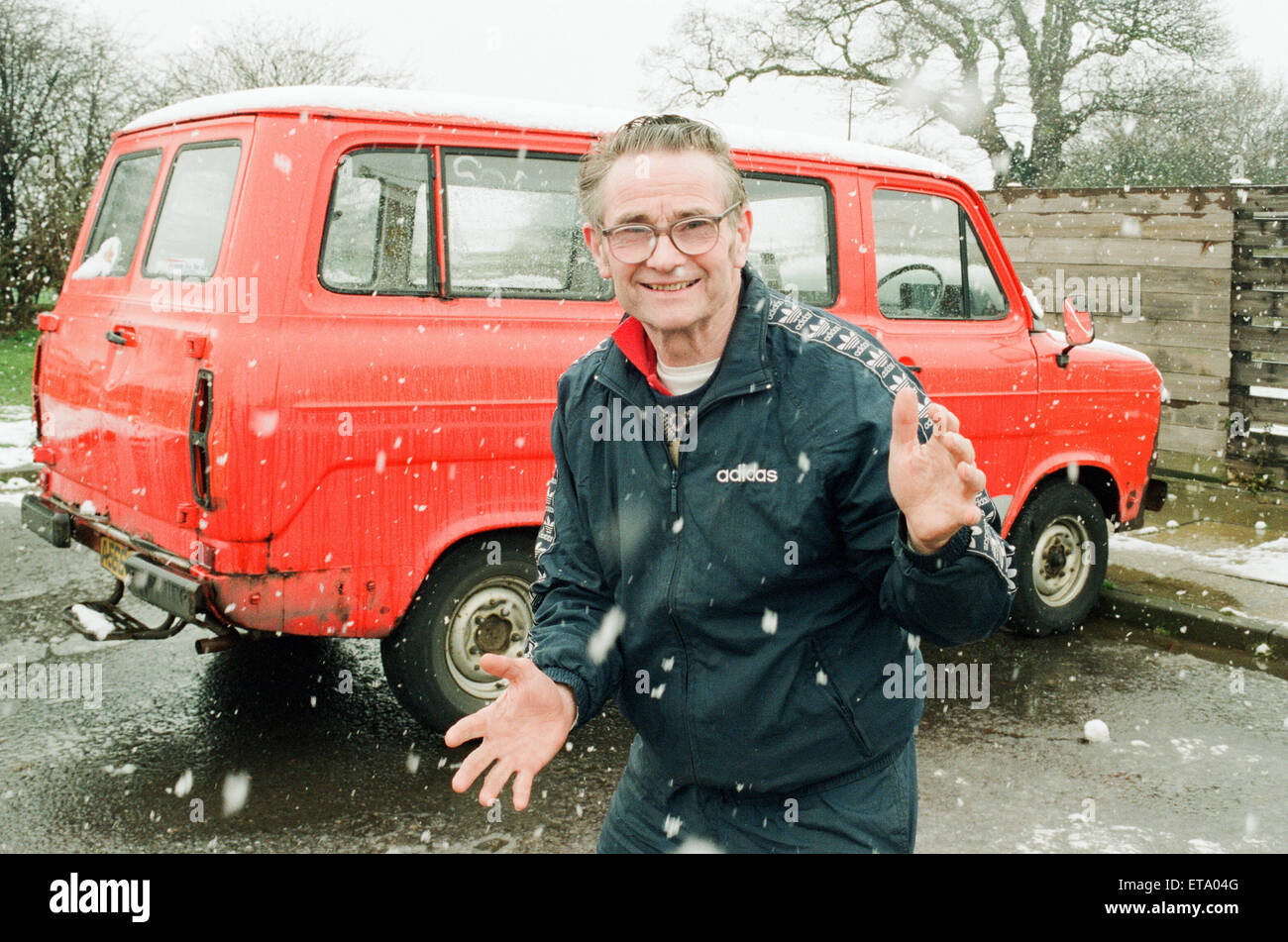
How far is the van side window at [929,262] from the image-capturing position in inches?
216

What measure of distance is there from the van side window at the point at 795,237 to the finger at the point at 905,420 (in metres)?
3.43

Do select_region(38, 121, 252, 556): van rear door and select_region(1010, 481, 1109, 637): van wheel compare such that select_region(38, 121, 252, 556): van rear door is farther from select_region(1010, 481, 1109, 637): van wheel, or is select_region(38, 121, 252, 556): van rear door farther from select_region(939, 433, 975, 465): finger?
select_region(1010, 481, 1109, 637): van wheel

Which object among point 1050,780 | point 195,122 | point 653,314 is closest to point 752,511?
point 653,314

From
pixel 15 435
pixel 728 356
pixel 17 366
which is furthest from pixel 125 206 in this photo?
pixel 17 366

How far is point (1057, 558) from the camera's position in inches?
247

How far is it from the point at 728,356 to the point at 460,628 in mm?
2678

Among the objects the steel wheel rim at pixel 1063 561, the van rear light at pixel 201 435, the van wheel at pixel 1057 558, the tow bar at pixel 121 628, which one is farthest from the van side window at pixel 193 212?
the steel wheel rim at pixel 1063 561

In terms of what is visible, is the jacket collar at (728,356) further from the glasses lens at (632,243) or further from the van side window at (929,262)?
the van side window at (929,262)

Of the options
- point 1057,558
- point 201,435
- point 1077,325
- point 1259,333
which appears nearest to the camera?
point 201,435

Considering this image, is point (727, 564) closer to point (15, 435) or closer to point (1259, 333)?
point (1259, 333)

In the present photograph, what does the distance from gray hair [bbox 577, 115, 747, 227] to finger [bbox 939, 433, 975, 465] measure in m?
0.65

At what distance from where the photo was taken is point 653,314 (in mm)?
2064

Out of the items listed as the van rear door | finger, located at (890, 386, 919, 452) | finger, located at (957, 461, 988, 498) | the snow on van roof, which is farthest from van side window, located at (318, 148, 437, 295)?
finger, located at (957, 461, 988, 498)
